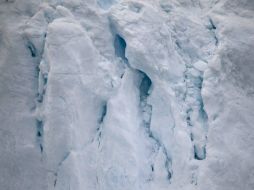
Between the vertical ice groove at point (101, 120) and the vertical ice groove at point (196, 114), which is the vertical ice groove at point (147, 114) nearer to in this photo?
the vertical ice groove at point (196, 114)

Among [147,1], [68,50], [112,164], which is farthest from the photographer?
[147,1]

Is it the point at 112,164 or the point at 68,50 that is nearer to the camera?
the point at 112,164

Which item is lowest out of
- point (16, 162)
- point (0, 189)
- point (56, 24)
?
point (0, 189)

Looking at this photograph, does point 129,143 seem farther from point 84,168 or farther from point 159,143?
point 84,168

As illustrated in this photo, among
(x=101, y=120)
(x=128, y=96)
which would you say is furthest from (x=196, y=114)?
(x=101, y=120)

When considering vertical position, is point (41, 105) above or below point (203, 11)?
below

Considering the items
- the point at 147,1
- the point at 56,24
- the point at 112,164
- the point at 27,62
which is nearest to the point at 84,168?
the point at 112,164

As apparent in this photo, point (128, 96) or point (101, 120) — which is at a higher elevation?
point (128, 96)

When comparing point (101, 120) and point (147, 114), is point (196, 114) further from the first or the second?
point (101, 120)
